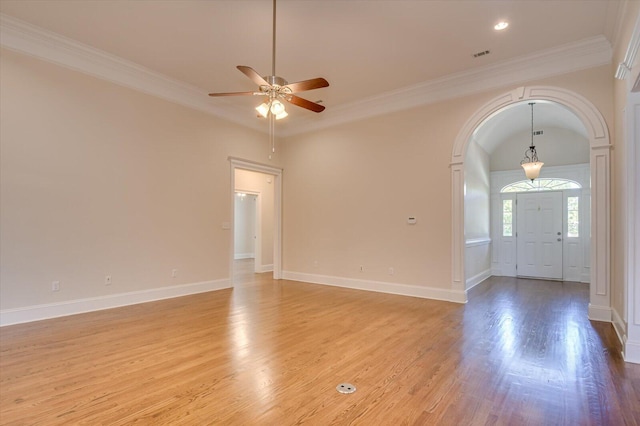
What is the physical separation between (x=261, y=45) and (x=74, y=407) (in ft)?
14.0

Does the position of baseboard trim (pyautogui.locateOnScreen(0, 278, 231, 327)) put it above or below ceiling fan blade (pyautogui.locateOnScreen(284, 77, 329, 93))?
below

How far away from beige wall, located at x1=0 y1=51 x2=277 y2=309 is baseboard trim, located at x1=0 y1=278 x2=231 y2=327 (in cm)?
7

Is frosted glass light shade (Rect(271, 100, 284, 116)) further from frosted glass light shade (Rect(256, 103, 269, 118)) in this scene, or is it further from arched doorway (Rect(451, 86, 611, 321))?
arched doorway (Rect(451, 86, 611, 321))

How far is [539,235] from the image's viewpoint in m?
7.74

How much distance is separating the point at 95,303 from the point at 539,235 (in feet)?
30.0

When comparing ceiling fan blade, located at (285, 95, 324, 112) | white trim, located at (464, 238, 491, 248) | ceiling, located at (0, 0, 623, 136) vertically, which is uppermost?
ceiling, located at (0, 0, 623, 136)

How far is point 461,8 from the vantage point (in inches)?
140

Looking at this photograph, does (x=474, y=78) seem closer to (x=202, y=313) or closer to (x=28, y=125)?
(x=202, y=313)

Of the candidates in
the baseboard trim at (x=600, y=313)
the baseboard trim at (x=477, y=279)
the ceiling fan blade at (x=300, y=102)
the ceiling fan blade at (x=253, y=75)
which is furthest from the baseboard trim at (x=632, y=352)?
the ceiling fan blade at (x=253, y=75)

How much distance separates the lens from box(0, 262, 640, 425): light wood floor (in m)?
2.09

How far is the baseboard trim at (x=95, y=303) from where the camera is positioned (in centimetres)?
394

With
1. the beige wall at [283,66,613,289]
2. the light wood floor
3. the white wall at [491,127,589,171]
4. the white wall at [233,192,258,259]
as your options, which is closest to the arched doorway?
the beige wall at [283,66,613,289]

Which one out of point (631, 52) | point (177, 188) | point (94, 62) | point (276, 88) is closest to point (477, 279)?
point (631, 52)

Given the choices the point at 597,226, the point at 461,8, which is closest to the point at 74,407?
the point at 461,8
